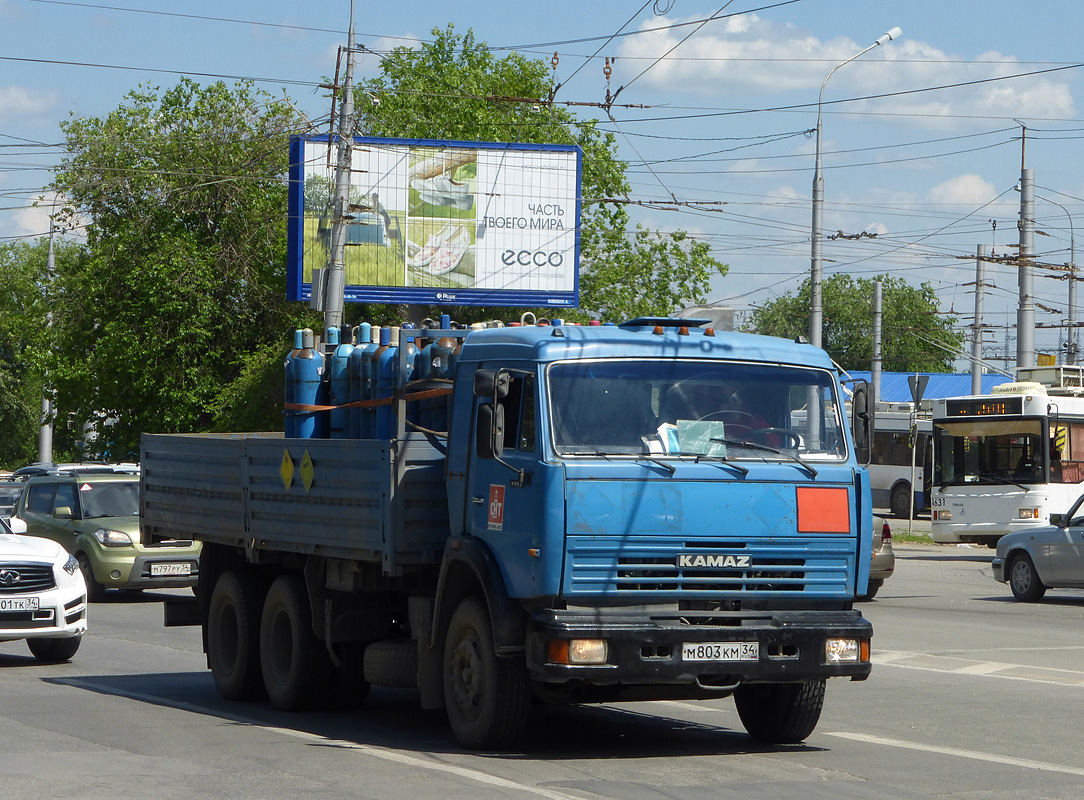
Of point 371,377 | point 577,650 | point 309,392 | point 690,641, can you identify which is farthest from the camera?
point 309,392

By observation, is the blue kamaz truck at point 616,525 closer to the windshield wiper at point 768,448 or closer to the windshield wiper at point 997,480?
the windshield wiper at point 768,448

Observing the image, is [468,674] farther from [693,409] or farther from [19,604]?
[19,604]

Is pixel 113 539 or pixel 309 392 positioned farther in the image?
pixel 113 539

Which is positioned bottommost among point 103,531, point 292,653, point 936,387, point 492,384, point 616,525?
point 292,653

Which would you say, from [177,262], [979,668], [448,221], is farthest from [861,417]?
[177,262]

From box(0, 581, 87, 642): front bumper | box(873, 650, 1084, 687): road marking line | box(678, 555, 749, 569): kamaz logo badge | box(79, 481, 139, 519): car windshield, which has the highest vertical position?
box(678, 555, 749, 569): kamaz logo badge

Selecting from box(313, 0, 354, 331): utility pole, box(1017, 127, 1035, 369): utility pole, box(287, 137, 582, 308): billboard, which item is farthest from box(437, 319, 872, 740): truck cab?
box(1017, 127, 1035, 369): utility pole

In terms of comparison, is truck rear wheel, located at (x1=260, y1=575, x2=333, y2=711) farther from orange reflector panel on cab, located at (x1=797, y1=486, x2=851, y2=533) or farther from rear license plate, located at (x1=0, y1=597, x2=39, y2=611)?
orange reflector panel on cab, located at (x1=797, y1=486, x2=851, y2=533)

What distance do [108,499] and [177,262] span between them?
2145 cm

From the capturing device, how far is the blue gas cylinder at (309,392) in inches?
448

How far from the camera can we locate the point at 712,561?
8.14 m

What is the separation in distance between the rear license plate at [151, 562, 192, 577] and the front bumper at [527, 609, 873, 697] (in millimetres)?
13093

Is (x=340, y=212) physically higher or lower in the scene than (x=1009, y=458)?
higher

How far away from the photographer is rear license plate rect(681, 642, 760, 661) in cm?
802
